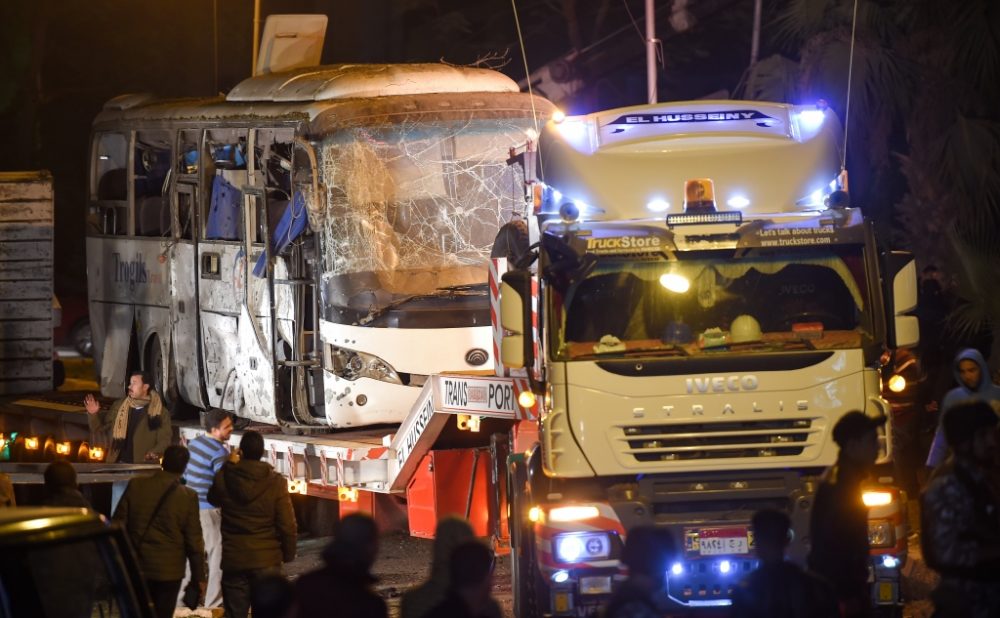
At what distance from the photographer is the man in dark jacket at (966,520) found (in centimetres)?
762

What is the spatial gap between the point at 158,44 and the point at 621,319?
30.6 m

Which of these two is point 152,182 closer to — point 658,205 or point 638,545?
point 658,205

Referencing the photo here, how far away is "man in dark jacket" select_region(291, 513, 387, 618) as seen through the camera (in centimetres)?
690

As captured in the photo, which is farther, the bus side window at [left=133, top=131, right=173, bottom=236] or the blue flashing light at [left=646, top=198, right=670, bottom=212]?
the bus side window at [left=133, top=131, right=173, bottom=236]

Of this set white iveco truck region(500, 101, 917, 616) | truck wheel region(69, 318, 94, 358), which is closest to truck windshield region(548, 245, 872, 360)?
white iveco truck region(500, 101, 917, 616)

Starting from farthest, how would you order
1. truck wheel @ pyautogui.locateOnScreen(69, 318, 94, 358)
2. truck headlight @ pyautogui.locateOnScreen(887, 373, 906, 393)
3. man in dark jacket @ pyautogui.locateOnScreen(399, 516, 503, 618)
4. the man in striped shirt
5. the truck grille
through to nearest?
truck wheel @ pyautogui.locateOnScreen(69, 318, 94, 358) → the man in striped shirt → truck headlight @ pyautogui.locateOnScreen(887, 373, 906, 393) → the truck grille → man in dark jacket @ pyautogui.locateOnScreen(399, 516, 503, 618)

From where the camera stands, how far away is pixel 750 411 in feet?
32.3

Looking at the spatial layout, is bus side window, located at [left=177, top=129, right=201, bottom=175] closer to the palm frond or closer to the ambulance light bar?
the palm frond

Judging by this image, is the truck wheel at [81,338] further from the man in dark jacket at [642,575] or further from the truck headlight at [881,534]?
the man in dark jacket at [642,575]

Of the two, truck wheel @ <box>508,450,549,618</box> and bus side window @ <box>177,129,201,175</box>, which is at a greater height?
bus side window @ <box>177,129,201,175</box>

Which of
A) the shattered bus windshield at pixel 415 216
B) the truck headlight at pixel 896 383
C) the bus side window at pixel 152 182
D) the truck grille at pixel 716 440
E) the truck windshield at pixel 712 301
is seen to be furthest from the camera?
the bus side window at pixel 152 182

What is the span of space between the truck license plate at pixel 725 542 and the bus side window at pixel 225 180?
6.96 m

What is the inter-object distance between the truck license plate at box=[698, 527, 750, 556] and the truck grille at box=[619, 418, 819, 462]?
0.43 m

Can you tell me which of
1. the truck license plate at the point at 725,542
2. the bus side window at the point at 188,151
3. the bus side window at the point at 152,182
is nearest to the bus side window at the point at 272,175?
the bus side window at the point at 188,151
